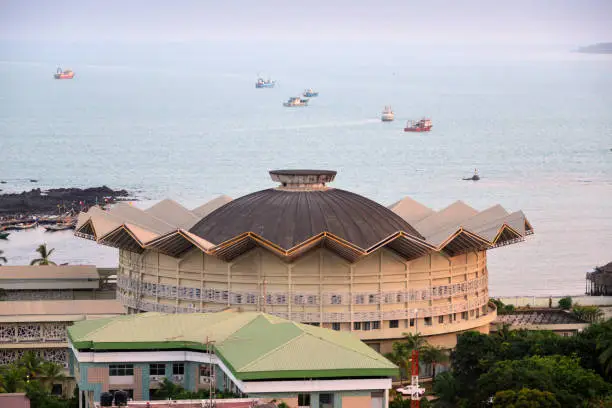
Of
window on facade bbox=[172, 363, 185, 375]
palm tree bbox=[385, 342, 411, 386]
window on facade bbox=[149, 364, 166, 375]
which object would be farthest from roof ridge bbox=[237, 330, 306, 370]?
palm tree bbox=[385, 342, 411, 386]

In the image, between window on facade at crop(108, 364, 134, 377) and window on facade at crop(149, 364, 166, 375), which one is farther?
window on facade at crop(149, 364, 166, 375)

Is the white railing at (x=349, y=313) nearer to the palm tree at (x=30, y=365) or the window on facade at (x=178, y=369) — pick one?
the palm tree at (x=30, y=365)

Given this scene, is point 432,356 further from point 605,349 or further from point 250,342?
point 250,342

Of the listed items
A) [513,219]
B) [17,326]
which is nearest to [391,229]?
[513,219]

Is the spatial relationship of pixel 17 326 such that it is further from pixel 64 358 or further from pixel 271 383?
pixel 271 383

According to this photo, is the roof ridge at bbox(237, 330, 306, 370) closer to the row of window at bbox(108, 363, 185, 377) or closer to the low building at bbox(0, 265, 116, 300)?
the row of window at bbox(108, 363, 185, 377)
